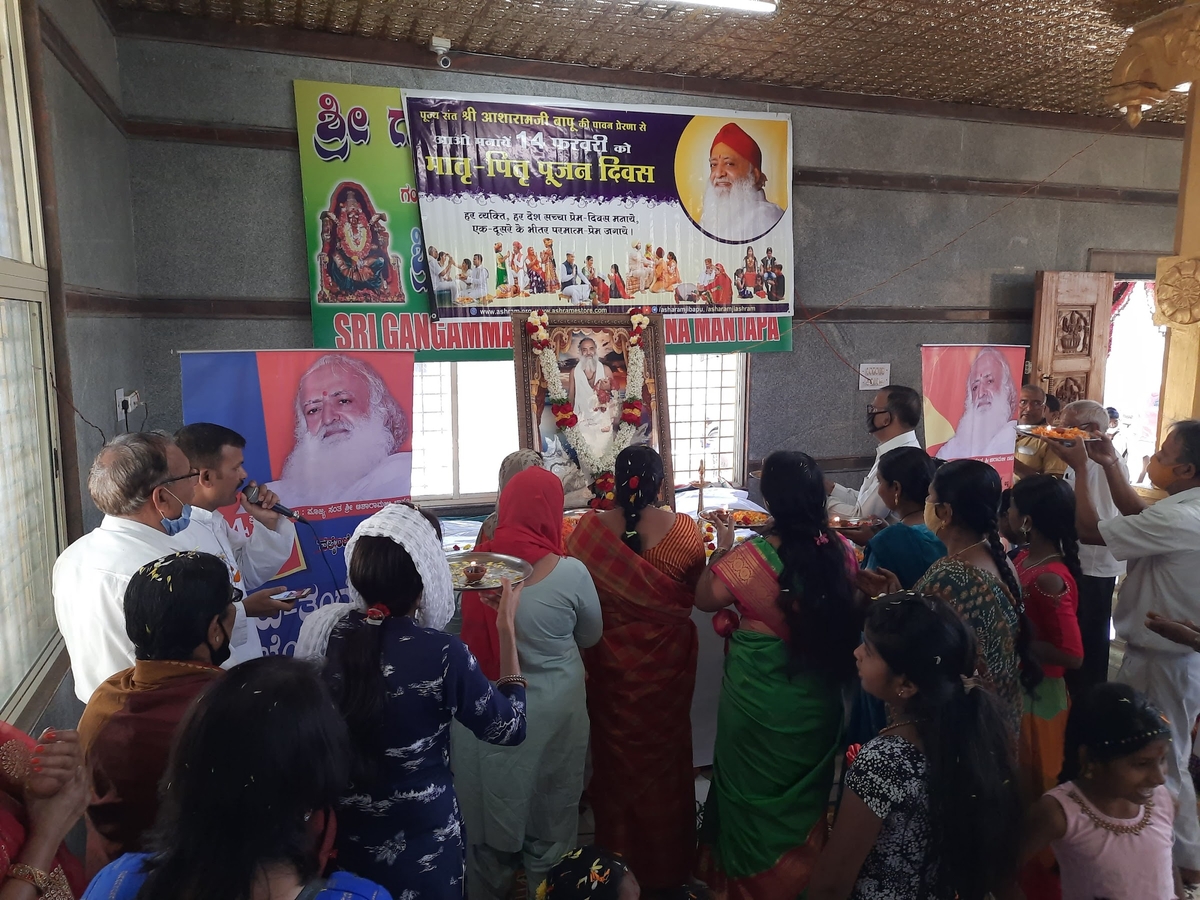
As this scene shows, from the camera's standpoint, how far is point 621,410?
4418 mm

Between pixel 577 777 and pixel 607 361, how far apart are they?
7.97 ft

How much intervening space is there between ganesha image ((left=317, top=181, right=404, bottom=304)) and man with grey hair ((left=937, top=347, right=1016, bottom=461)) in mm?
3922

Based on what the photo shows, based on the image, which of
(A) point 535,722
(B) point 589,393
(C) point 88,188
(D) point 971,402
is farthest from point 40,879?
(D) point 971,402

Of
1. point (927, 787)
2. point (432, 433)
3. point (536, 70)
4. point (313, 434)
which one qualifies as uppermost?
point (536, 70)

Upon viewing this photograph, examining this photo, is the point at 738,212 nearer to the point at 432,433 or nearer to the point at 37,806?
the point at 432,433

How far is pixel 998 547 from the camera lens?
7.54 feet

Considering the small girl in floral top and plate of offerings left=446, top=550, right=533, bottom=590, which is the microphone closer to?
plate of offerings left=446, top=550, right=533, bottom=590

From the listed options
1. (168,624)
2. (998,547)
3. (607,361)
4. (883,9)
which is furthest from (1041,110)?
(168,624)

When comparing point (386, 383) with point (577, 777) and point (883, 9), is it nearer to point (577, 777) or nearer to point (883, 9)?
point (577, 777)

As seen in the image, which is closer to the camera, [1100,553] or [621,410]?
[1100,553]

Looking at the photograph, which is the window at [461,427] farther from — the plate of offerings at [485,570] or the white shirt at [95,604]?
the white shirt at [95,604]

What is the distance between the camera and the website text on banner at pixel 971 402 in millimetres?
5297

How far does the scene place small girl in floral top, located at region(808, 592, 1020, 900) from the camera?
149cm

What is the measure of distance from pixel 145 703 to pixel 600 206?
453 cm
